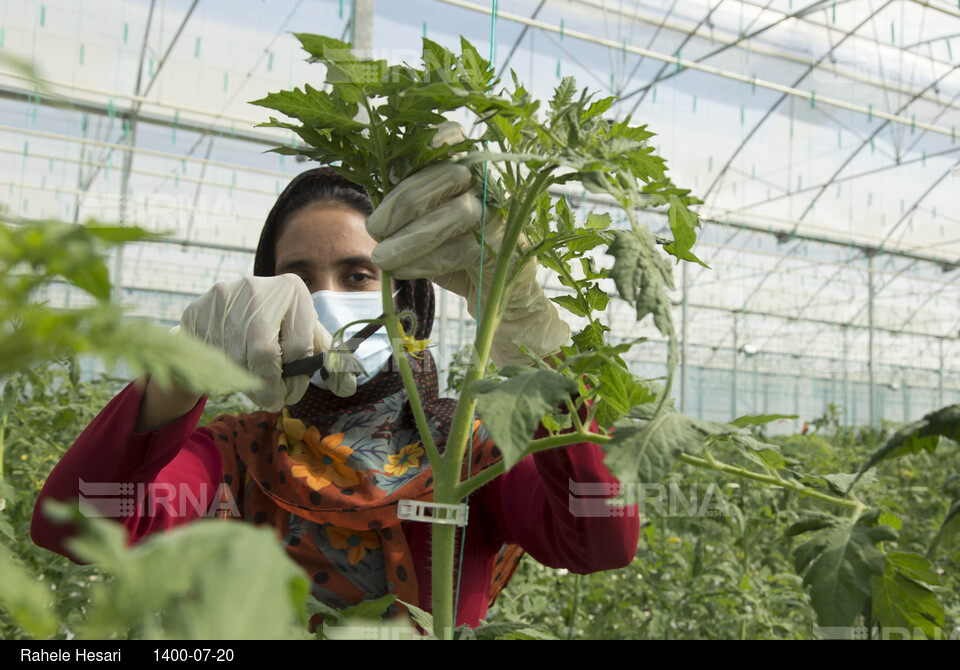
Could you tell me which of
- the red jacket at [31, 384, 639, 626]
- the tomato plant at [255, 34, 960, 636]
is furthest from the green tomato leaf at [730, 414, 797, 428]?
the red jacket at [31, 384, 639, 626]

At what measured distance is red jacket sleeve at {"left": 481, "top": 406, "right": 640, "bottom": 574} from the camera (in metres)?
1.03

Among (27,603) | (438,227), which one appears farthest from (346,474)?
(27,603)

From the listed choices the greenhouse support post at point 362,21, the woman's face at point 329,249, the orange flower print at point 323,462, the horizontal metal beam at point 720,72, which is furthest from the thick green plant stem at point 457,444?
the horizontal metal beam at point 720,72

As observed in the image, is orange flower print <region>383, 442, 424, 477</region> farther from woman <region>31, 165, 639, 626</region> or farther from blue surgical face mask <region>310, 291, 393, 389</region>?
blue surgical face mask <region>310, 291, 393, 389</region>

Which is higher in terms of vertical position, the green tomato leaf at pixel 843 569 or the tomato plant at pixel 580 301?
the tomato plant at pixel 580 301

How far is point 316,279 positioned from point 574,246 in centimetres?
87

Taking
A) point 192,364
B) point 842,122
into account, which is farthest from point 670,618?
point 842,122

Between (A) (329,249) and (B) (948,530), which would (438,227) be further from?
(A) (329,249)

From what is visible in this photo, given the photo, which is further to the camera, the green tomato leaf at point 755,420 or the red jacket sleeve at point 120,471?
the red jacket sleeve at point 120,471

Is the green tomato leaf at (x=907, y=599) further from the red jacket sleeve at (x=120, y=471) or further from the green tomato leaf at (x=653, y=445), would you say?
the red jacket sleeve at (x=120, y=471)

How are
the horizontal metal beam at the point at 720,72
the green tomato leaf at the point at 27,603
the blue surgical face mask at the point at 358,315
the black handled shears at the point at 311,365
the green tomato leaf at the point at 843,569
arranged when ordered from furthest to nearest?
the horizontal metal beam at the point at 720,72 < the blue surgical face mask at the point at 358,315 < the black handled shears at the point at 311,365 < the green tomato leaf at the point at 843,569 < the green tomato leaf at the point at 27,603

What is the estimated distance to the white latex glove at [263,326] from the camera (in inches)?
40.1

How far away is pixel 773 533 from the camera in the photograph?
11.1ft

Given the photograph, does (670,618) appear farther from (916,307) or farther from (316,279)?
(916,307)
